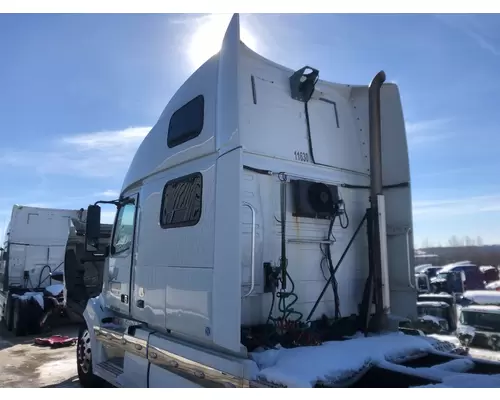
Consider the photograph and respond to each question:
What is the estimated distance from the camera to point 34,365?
7668mm

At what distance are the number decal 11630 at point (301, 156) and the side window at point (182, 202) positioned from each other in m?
0.98

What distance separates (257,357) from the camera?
301 cm

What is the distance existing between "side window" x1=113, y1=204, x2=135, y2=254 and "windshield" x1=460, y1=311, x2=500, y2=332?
248 inches

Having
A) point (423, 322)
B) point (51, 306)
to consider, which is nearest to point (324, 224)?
point (423, 322)

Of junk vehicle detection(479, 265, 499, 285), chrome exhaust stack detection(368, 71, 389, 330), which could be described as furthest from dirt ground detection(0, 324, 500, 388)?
junk vehicle detection(479, 265, 499, 285)

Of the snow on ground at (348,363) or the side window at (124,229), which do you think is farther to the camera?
the side window at (124,229)

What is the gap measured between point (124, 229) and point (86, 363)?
186 cm

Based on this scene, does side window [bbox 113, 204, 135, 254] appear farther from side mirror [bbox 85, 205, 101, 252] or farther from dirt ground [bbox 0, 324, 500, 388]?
dirt ground [bbox 0, 324, 500, 388]

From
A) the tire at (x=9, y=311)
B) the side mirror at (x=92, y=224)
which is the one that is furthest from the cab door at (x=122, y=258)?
the tire at (x=9, y=311)

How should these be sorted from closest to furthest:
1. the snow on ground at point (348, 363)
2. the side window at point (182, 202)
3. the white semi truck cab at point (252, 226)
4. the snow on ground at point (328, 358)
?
the snow on ground at point (348, 363), the snow on ground at point (328, 358), the white semi truck cab at point (252, 226), the side window at point (182, 202)

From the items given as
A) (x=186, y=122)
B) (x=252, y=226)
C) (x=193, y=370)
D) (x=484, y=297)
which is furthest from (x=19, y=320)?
(x=484, y=297)

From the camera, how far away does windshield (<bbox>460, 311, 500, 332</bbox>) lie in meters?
7.44

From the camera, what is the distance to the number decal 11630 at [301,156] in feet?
13.6

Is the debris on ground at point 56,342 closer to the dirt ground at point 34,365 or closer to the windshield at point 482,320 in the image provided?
the dirt ground at point 34,365
